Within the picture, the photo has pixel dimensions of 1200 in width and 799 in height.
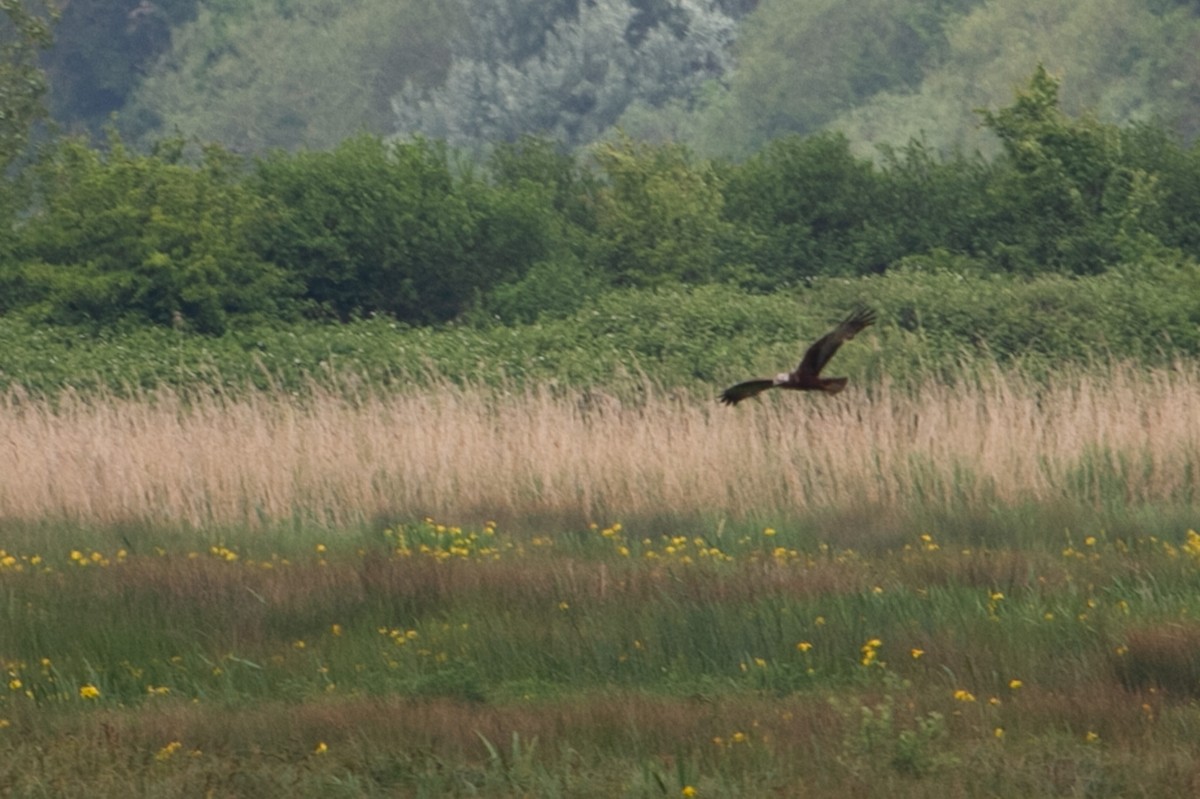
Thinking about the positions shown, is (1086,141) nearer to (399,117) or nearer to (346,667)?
(346,667)

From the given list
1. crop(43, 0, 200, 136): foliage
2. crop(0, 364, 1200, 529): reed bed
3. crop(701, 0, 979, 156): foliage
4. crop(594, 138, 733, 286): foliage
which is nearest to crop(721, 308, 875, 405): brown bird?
crop(0, 364, 1200, 529): reed bed

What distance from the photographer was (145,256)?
18125 millimetres

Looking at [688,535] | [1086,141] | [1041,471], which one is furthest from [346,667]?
[1086,141]

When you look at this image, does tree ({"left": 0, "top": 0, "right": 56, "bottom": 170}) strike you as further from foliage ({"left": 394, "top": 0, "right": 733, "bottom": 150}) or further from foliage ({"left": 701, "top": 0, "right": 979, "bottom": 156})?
foliage ({"left": 701, "top": 0, "right": 979, "bottom": 156})

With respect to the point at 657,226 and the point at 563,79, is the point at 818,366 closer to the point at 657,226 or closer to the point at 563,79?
the point at 657,226

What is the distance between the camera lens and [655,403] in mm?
13375

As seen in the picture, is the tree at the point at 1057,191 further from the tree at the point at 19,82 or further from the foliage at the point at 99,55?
the foliage at the point at 99,55

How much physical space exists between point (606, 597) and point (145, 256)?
35.0 ft

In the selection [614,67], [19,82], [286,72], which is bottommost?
[19,82]

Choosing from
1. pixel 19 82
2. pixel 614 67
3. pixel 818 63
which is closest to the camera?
pixel 19 82

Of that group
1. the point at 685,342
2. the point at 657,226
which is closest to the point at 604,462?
the point at 685,342

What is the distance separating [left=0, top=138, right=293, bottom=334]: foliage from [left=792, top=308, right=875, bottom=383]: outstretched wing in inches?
475

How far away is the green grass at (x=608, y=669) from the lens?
6152 mm

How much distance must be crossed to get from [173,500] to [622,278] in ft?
30.4
